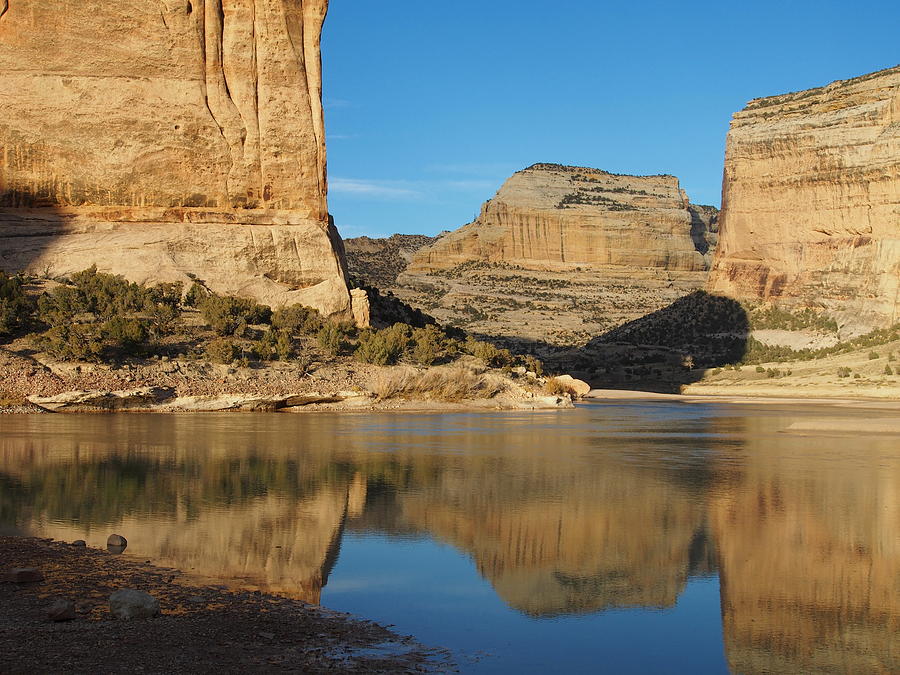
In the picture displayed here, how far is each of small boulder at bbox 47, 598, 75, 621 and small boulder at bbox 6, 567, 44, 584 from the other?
1133mm

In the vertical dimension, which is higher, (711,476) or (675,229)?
(675,229)

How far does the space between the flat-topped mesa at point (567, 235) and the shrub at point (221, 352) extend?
7186 cm

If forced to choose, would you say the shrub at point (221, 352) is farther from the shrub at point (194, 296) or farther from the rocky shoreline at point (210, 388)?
the shrub at point (194, 296)

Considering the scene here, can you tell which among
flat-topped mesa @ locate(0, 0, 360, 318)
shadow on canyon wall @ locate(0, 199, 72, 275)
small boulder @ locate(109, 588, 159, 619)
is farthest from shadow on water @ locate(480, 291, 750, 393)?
small boulder @ locate(109, 588, 159, 619)

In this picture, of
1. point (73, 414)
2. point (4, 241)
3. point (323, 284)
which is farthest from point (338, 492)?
point (4, 241)

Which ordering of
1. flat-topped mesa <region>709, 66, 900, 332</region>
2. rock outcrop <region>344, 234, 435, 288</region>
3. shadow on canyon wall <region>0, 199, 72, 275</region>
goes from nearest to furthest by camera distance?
shadow on canyon wall <region>0, 199, 72, 275</region>
flat-topped mesa <region>709, 66, 900, 332</region>
rock outcrop <region>344, 234, 435, 288</region>

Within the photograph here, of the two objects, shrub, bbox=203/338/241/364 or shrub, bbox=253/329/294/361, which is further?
shrub, bbox=253/329/294/361

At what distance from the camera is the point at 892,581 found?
10.5 metres

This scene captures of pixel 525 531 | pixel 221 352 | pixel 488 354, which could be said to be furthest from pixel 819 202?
pixel 525 531

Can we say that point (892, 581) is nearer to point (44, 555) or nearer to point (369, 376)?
point (44, 555)

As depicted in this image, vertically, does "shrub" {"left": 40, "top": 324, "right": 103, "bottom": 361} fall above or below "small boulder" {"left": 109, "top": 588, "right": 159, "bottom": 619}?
above

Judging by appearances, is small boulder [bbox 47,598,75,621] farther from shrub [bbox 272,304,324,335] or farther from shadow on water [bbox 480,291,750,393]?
shadow on water [bbox 480,291,750,393]

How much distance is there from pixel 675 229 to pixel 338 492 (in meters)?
102

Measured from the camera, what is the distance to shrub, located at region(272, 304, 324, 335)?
3428 centimetres
